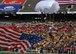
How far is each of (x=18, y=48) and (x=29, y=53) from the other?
1985 millimetres

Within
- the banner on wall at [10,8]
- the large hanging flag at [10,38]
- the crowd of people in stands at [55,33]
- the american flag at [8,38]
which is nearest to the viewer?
the large hanging flag at [10,38]

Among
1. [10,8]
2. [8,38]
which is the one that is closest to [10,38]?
[8,38]

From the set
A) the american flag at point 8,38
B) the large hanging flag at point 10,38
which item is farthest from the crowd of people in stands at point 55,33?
the american flag at point 8,38

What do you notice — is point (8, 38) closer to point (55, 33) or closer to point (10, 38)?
point (10, 38)

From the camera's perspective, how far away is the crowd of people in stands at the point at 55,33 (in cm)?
2208

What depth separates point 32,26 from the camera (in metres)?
29.7

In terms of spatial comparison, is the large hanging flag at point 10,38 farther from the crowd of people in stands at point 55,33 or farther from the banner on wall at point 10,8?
the banner on wall at point 10,8

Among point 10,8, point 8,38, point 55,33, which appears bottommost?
point 55,33

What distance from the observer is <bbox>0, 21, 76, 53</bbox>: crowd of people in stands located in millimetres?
22078

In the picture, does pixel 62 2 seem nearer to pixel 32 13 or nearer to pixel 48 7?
pixel 32 13

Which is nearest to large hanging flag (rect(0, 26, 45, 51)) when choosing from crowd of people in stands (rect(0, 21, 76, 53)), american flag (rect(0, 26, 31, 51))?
american flag (rect(0, 26, 31, 51))

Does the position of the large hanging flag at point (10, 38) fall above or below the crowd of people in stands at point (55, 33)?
above

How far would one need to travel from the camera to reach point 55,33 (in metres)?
26.0

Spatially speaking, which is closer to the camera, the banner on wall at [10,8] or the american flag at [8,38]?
the american flag at [8,38]
